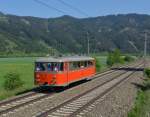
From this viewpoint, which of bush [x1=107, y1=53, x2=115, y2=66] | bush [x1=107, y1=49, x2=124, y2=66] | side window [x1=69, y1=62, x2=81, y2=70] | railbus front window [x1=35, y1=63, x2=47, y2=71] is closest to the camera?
railbus front window [x1=35, y1=63, x2=47, y2=71]

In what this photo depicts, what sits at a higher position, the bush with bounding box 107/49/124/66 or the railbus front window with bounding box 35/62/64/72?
the railbus front window with bounding box 35/62/64/72

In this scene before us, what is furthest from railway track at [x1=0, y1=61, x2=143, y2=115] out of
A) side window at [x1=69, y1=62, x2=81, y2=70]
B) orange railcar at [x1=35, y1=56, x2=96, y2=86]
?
side window at [x1=69, y1=62, x2=81, y2=70]

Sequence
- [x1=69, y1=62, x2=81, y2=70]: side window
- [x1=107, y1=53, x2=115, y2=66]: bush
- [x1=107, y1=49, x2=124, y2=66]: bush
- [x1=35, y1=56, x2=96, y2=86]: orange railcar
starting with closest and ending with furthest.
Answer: [x1=35, y1=56, x2=96, y2=86]: orange railcar, [x1=69, y1=62, x2=81, y2=70]: side window, [x1=107, y1=53, x2=115, y2=66]: bush, [x1=107, y1=49, x2=124, y2=66]: bush

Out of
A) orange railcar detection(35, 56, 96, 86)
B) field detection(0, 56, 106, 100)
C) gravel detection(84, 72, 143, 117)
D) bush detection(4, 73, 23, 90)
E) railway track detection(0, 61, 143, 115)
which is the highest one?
orange railcar detection(35, 56, 96, 86)

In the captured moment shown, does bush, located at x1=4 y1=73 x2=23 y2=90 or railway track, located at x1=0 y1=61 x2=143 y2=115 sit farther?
bush, located at x1=4 y1=73 x2=23 y2=90

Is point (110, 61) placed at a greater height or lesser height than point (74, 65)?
lesser

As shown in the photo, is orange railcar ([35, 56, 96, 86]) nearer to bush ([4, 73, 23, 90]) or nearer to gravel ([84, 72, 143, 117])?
gravel ([84, 72, 143, 117])

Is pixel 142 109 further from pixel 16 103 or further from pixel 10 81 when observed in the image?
pixel 10 81

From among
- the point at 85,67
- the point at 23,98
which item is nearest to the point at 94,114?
the point at 23,98

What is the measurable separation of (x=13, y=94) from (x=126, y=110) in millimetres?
9384

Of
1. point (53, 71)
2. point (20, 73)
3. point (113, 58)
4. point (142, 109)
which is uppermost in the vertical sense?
point (53, 71)

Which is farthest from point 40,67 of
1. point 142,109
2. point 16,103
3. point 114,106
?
point 142,109

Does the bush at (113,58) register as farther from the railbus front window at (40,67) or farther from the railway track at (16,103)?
the railway track at (16,103)

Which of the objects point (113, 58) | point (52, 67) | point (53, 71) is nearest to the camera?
point (53, 71)
